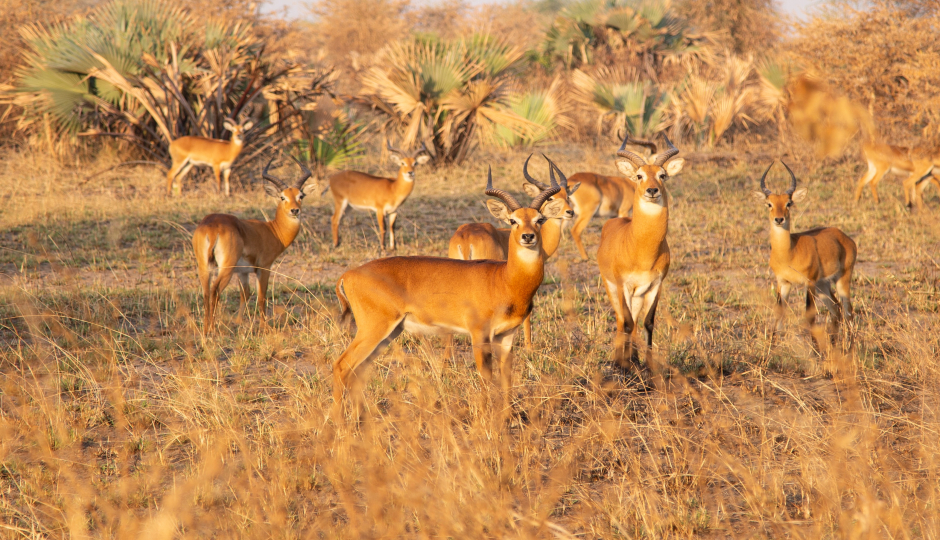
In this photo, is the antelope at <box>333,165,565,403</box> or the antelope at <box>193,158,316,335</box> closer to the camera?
Answer: the antelope at <box>333,165,565,403</box>

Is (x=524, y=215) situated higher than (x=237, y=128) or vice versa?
(x=524, y=215)

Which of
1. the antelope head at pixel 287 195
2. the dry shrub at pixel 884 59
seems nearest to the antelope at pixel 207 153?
the antelope head at pixel 287 195

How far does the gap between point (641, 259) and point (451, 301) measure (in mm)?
1544

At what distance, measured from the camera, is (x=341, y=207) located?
1130 centimetres

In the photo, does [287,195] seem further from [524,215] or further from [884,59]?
[884,59]

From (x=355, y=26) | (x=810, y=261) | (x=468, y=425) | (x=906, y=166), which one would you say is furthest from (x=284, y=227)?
(x=355, y=26)

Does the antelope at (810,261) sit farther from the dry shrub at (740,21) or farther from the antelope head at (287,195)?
the dry shrub at (740,21)

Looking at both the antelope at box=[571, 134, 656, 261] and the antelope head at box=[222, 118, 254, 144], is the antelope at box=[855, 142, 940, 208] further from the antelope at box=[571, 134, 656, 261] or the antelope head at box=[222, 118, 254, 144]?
the antelope head at box=[222, 118, 254, 144]

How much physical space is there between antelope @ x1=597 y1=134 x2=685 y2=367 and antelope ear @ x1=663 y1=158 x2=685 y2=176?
22 cm

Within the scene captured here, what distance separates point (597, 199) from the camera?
10586 mm

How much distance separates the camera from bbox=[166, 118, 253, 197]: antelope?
13164 mm

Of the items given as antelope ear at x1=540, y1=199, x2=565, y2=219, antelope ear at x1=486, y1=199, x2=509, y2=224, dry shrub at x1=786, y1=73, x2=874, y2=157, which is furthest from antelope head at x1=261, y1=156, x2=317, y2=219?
dry shrub at x1=786, y1=73, x2=874, y2=157

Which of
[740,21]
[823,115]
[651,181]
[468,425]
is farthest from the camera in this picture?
[740,21]

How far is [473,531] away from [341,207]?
28.2 ft
